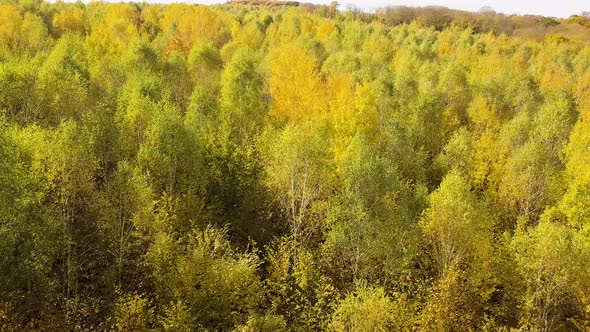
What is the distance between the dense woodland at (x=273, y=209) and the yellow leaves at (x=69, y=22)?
35.8 metres

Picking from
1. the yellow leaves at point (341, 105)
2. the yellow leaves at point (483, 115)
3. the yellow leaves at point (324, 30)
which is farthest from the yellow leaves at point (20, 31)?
the yellow leaves at point (483, 115)

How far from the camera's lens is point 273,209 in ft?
157

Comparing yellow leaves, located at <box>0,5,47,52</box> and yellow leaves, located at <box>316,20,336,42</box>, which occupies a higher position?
yellow leaves, located at <box>316,20,336,42</box>

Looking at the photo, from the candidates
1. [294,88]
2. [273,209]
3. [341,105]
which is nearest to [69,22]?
[294,88]

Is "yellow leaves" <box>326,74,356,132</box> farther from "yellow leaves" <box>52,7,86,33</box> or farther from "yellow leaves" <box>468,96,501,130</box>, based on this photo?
"yellow leaves" <box>52,7,86,33</box>

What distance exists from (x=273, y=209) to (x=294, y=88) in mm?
26063

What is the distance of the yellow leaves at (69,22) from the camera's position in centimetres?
10150

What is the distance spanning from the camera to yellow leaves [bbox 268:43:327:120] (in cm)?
6456

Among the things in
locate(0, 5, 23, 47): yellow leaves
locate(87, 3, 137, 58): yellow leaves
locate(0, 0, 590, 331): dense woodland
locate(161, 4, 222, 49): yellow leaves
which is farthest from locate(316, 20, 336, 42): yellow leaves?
locate(0, 5, 23, 47): yellow leaves

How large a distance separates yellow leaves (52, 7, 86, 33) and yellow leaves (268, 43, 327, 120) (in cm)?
5073

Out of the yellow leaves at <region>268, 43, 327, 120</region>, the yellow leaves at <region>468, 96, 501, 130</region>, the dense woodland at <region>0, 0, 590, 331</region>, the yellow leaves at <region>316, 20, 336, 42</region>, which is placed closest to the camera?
the dense woodland at <region>0, 0, 590, 331</region>

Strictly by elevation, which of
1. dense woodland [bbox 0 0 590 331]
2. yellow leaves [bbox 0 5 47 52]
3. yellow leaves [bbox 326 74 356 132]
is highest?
yellow leaves [bbox 0 5 47 52]

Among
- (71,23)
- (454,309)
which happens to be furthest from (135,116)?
(71,23)

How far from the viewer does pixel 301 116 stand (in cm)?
6381
